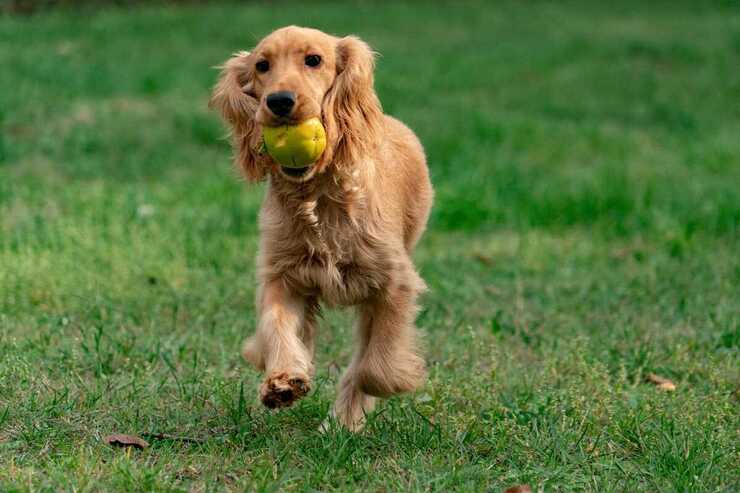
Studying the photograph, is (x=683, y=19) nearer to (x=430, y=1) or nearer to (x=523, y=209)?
(x=430, y=1)

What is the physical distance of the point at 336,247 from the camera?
13.3 ft

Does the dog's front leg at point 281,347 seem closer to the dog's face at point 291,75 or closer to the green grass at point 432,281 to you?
the green grass at point 432,281

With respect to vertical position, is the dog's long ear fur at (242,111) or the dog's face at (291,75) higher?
the dog's face at (291,75)

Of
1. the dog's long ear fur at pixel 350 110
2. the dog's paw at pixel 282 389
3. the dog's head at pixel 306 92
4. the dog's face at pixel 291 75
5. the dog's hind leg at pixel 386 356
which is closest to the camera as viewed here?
the dog's paw at pixel 282 389

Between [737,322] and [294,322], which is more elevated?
[294,322]

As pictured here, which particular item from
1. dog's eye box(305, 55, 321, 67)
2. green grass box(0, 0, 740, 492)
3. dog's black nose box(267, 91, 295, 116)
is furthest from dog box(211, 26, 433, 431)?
green grass box(0, 0, 740, 492)

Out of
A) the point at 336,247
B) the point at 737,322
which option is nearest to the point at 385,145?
the point at 336,247

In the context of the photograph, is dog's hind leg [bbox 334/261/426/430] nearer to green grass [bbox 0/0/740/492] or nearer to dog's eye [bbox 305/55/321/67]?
green grass [bbox 0/0/740/492]

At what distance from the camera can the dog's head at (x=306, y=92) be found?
390cm

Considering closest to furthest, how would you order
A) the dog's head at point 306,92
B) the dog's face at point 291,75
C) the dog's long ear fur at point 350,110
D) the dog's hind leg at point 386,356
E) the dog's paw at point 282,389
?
the dog's paw at point 282,389 → the dog's face at point 291,75 → the dog's head at point 306,92 → the dog's long ear fur at point 350,110 → the dog's hind leg at point 386,356

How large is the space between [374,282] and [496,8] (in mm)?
14873

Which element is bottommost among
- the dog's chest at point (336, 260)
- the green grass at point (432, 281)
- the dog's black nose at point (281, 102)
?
the green grass at point (432, 281)

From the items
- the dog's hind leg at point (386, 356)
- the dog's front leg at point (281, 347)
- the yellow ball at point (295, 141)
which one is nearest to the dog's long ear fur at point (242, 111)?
the yellow ball at point (295, 141)

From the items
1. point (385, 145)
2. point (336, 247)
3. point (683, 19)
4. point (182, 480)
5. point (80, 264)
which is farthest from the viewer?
point (683, 19)
